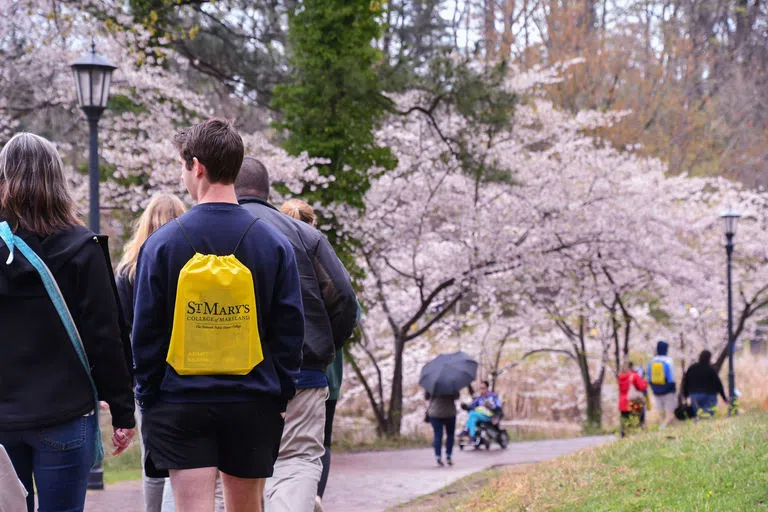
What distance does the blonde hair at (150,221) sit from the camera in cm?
477

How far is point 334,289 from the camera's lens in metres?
4.17

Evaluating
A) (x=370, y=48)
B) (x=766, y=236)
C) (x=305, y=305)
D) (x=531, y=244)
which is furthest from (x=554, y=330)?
(x=305, y=305)

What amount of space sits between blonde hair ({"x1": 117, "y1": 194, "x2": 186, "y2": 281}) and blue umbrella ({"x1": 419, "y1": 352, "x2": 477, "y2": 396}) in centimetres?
838

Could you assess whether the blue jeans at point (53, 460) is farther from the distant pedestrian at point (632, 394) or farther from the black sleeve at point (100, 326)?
the distant pedestrian at point (632, 394)

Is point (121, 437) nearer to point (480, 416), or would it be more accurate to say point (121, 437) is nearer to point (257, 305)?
point (257, 305)

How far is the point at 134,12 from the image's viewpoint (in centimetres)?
1448

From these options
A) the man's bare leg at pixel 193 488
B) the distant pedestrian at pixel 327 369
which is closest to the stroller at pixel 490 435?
the distant pedestrian at pixel 327 369

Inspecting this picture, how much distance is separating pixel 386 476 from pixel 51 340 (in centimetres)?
806

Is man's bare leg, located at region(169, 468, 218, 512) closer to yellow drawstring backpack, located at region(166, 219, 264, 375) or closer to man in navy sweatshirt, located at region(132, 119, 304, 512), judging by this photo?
man in navy sweatshirt, located at region(132, 119, 304, 512)

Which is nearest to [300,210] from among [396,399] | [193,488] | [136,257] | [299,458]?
[136,257]

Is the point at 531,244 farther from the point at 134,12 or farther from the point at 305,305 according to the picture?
the point at 305,305

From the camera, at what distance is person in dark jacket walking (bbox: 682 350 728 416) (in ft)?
51.0

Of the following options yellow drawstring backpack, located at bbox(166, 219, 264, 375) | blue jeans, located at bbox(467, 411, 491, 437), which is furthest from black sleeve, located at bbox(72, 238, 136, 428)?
blue jeans, located at bbox(467, 411, 491, 437)

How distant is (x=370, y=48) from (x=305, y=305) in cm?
1024
